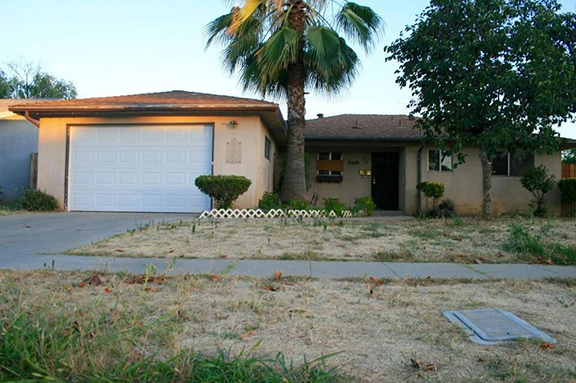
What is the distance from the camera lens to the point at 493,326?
339 cm

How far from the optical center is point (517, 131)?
11.3 m

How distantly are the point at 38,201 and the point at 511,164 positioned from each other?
17.1 meters

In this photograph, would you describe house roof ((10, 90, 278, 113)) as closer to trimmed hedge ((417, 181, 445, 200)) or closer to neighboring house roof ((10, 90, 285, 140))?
neighboring house roof ((10, 90, 285, 140))

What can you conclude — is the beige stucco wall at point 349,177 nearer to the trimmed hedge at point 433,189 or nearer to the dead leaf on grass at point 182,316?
the trimmed hedge at point 433,189

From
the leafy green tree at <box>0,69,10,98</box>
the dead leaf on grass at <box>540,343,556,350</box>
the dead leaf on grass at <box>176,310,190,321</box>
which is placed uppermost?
the leafy green tree at <box>0,69,10,98</box>

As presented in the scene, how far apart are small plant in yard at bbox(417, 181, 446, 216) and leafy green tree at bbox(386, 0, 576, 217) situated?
4439 millimetres

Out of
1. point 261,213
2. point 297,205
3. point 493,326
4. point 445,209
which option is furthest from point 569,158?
point 493,326

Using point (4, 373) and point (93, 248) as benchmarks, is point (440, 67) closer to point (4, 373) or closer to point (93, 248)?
point (93, 248)

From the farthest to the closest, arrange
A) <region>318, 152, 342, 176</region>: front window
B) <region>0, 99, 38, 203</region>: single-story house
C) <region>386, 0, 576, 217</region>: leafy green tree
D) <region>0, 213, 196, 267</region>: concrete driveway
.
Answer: <region>318, 152, 342, 176</region>: front window, <region>0, 99, 38, 203</region>: single-story house, <region>386, 0, 576, 217</region>: leafy green tree, <region>0, 213, 196, 267</region>: concrete driveway

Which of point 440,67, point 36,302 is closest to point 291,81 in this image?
point 440,67

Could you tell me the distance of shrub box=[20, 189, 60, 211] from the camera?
1360 cm

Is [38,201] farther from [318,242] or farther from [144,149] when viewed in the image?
[318,242]

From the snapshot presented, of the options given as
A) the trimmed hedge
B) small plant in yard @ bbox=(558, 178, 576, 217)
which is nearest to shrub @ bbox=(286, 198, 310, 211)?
the trimmed hedge

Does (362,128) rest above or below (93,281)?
above
